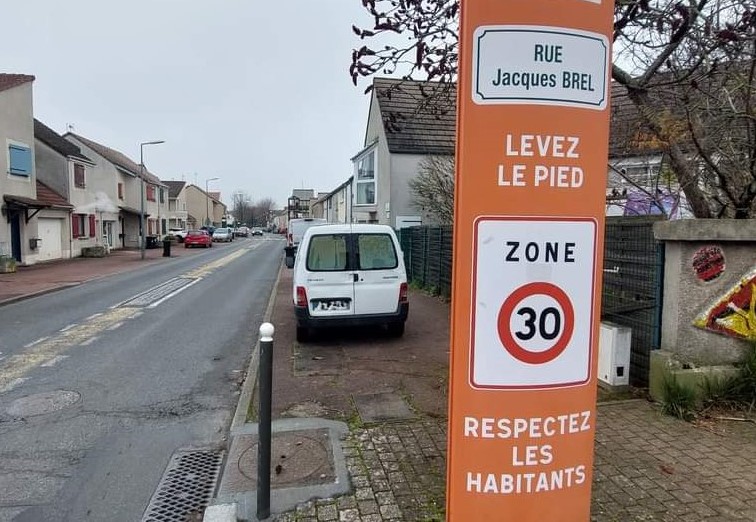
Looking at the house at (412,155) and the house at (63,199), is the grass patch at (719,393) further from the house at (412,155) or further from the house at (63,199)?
the house at (63,199)

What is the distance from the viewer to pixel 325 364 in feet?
22.5

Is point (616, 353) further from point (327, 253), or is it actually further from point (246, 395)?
point (327, 253)

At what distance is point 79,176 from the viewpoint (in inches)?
1203

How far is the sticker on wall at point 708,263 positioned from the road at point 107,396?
481 cm

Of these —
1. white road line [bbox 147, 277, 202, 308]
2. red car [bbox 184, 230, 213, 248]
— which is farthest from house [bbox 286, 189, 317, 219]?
white road line [bbox 147, 277, 202, 308]

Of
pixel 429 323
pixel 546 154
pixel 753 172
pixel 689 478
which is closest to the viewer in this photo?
pixel 546 154

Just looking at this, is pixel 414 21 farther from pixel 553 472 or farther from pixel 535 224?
pixel 553 472

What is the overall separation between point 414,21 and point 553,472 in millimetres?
4582

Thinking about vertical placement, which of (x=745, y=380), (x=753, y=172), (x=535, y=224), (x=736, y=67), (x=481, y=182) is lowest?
(x=745, y=380)

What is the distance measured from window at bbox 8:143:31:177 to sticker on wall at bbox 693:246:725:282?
25.9m

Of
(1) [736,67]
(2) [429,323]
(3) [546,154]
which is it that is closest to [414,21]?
(1) [736,67]

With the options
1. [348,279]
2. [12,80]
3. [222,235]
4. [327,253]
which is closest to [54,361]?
[327,253]

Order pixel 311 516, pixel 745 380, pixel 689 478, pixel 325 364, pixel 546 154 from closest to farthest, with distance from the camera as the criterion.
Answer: pixel 546 154, pixel 311 516, pixel 689 478, pixel 745 380, pixel 325 364

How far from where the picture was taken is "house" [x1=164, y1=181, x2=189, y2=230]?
62.0 metres
